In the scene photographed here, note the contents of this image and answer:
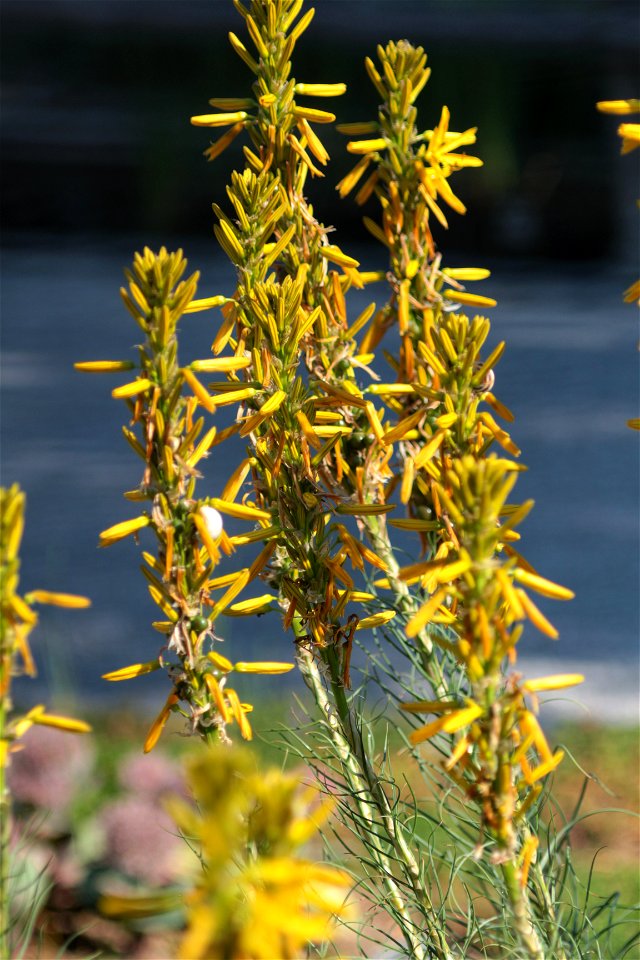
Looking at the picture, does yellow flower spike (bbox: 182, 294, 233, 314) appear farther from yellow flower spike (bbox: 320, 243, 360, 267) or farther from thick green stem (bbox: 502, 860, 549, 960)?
thick green stem (bbox: 502, 860, 549, 960)

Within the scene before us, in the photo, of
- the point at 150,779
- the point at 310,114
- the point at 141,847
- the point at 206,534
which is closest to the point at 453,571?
the point at 206,534

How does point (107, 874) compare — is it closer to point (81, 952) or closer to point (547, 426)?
point (81, 952)

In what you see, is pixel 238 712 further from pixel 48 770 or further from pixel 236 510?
pixel 48 770

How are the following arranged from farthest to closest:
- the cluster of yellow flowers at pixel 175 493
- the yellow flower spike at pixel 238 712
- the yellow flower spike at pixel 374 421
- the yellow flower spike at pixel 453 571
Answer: the yellow flower spike at pixel 374 421, the yellow flower spike at pixel 238 712, the cluster of yellow flowers at pixel 175 493, the yellow flower spike at pixel 453 571

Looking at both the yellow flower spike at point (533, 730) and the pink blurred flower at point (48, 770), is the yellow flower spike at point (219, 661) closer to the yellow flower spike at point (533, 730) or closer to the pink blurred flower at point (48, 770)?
the yellow flower spike at point (533, 730)

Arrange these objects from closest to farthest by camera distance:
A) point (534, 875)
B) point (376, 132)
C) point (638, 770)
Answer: point (534, 875), point (376, 132), point (638, 770)

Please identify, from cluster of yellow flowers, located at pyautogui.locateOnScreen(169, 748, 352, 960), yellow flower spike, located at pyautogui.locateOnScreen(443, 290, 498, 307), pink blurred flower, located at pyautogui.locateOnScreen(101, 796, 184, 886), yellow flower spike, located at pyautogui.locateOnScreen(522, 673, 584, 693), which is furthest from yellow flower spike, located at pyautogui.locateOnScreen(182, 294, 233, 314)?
pink blurred flower, located at pyautogui.locateOnScreen(101, 796, 184, 886)

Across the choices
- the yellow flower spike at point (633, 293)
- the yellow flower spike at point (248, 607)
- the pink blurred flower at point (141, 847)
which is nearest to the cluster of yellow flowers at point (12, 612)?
the yellow flower spike at point (248, 607)

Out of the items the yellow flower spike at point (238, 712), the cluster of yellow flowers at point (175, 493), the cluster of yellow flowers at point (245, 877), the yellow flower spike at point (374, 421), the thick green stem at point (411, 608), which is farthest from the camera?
Answer: the thick green stem at point (411, 608)

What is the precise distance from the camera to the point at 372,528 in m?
1.11

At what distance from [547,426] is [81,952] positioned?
3727 millimetres

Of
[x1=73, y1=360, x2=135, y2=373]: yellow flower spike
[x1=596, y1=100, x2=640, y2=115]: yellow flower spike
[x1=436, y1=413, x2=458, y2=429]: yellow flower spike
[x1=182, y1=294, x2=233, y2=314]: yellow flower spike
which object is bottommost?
[x1=436, y1=413, x2=458, y2=429]: yellow flower spike

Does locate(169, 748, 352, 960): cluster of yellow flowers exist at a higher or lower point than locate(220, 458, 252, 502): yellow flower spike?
lower

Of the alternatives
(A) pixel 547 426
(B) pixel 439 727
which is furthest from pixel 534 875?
(A) pixel 547 426
